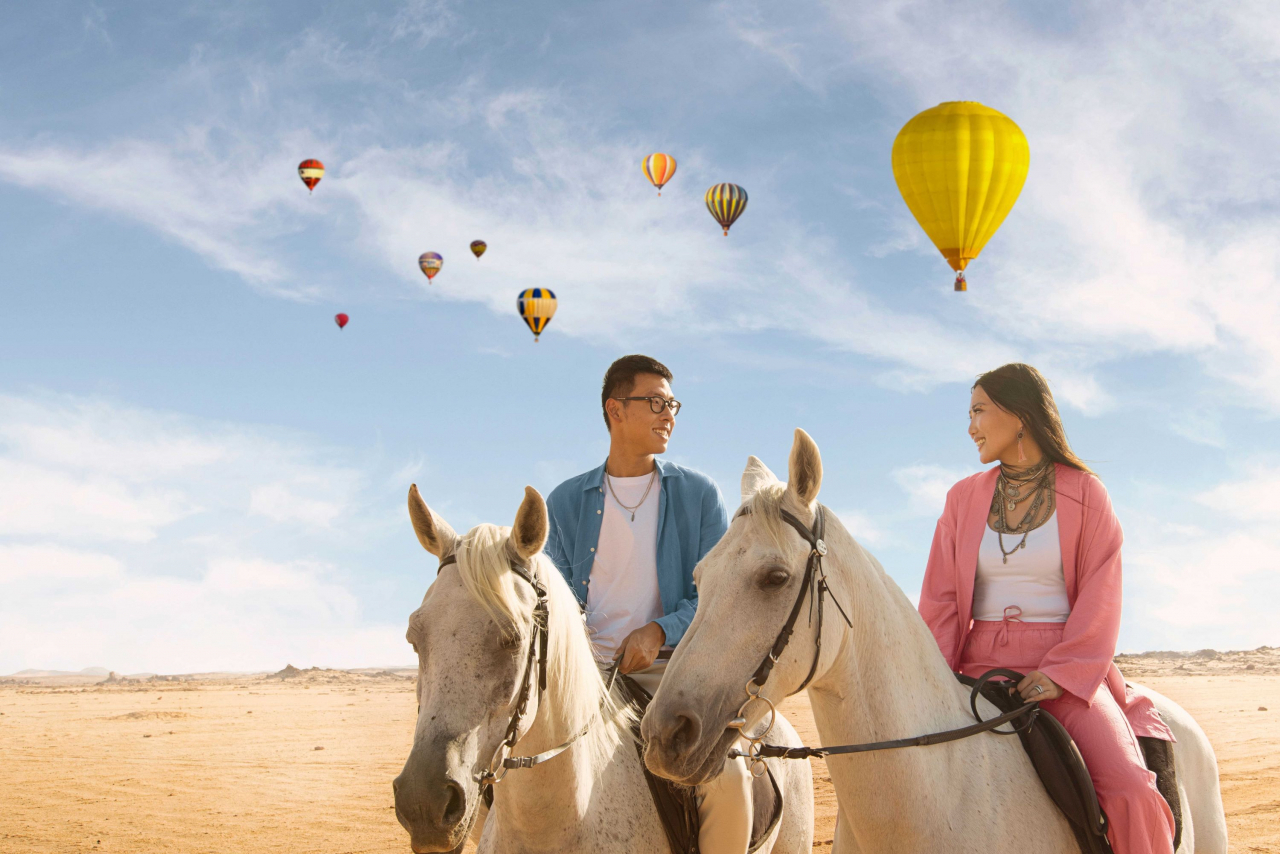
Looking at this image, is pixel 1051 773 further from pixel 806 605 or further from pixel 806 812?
pixel 806 812

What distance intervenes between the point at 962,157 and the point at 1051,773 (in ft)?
72.0

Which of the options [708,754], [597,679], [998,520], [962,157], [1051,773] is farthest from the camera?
[962,157]

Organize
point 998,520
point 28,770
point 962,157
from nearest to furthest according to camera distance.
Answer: point 998,520 < point 28,770 < point 962,157

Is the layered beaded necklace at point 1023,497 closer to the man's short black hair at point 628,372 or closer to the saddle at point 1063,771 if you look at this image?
the saddle at point 1063,771

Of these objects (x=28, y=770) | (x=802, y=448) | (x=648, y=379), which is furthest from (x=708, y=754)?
(x=28, y=770)

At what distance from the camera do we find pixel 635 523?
15.1 ft

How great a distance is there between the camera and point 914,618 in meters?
3.32

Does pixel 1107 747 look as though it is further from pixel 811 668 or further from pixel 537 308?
pixel 537 308

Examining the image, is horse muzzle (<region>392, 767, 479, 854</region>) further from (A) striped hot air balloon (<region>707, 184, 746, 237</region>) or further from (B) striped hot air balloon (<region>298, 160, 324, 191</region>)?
(B) striped hot air balloon (<region>298, 160, 324, 191</region>)

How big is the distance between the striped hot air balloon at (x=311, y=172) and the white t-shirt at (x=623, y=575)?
43.5 m

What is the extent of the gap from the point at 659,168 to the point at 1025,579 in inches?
1535

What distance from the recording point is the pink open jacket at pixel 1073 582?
137 inches

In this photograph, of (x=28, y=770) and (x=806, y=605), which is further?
(x=28, y=770)

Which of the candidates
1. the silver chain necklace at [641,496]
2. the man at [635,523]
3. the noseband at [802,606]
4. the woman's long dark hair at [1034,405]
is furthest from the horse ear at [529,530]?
the woman's long dark hair at [1034,405]
